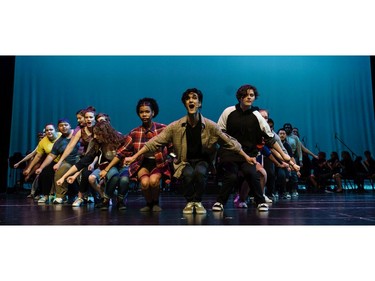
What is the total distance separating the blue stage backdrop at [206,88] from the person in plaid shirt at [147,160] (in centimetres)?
762

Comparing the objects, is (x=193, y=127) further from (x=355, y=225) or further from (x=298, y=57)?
(x=298, y=57)

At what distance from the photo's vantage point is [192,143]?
331 cm

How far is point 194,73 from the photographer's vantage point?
1159cm

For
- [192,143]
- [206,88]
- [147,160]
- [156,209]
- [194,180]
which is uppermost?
[206,88]

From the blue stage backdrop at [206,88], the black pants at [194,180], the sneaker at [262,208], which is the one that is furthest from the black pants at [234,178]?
the blue stage backdrop at [206,88]

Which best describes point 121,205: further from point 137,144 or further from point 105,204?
point 137,144

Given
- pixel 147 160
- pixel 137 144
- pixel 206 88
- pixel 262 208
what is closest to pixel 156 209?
pixel 147 160

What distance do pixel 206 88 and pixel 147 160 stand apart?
8.06 meters

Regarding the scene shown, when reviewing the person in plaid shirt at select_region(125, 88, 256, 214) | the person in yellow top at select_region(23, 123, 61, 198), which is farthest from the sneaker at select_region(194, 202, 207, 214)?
the person in yellow top at select_region(23, 123, 61, 198)

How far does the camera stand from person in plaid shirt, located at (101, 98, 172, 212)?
3.55 m

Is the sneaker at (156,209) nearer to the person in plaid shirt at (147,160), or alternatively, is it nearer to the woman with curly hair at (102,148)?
the person in plaid shirt at (147,160)

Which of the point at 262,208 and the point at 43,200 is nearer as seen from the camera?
the point at 262,208

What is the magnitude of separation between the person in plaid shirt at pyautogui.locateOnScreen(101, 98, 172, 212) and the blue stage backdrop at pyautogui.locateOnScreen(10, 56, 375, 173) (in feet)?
25.0

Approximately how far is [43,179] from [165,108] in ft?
20.3
